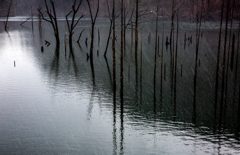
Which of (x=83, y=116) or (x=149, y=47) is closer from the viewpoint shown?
(x=83, y=116)

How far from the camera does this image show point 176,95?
53.8ft

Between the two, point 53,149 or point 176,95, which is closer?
point 53,149

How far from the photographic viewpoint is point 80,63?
27.0 meters

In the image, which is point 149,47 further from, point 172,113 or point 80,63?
point 172,113

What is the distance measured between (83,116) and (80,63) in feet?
45.7

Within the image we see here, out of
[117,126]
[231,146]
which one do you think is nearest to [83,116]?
[117,126]

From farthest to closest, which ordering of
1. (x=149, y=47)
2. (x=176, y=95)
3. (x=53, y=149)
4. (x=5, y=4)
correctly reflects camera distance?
1. (x=5, y=4)
2. (x=149, y=47)
3. (x=176, y=95)
4. (x=53, y=149)

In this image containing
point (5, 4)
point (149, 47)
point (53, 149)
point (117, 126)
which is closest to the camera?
point (53, 149)

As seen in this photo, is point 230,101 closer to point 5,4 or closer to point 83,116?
point 83,116

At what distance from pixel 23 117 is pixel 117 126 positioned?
183 inches

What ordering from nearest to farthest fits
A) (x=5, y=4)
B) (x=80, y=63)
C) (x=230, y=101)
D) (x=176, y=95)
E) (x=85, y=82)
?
(x=230, y=101)
(x=176, y=95)
(x=85, y=82)
(x=80, y=63)
(x=5, y=4)

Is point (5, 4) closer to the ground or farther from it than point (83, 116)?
farther from it

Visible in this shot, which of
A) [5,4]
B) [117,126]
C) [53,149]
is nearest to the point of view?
[53,149]

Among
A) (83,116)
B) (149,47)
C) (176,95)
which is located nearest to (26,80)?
(83,116)
